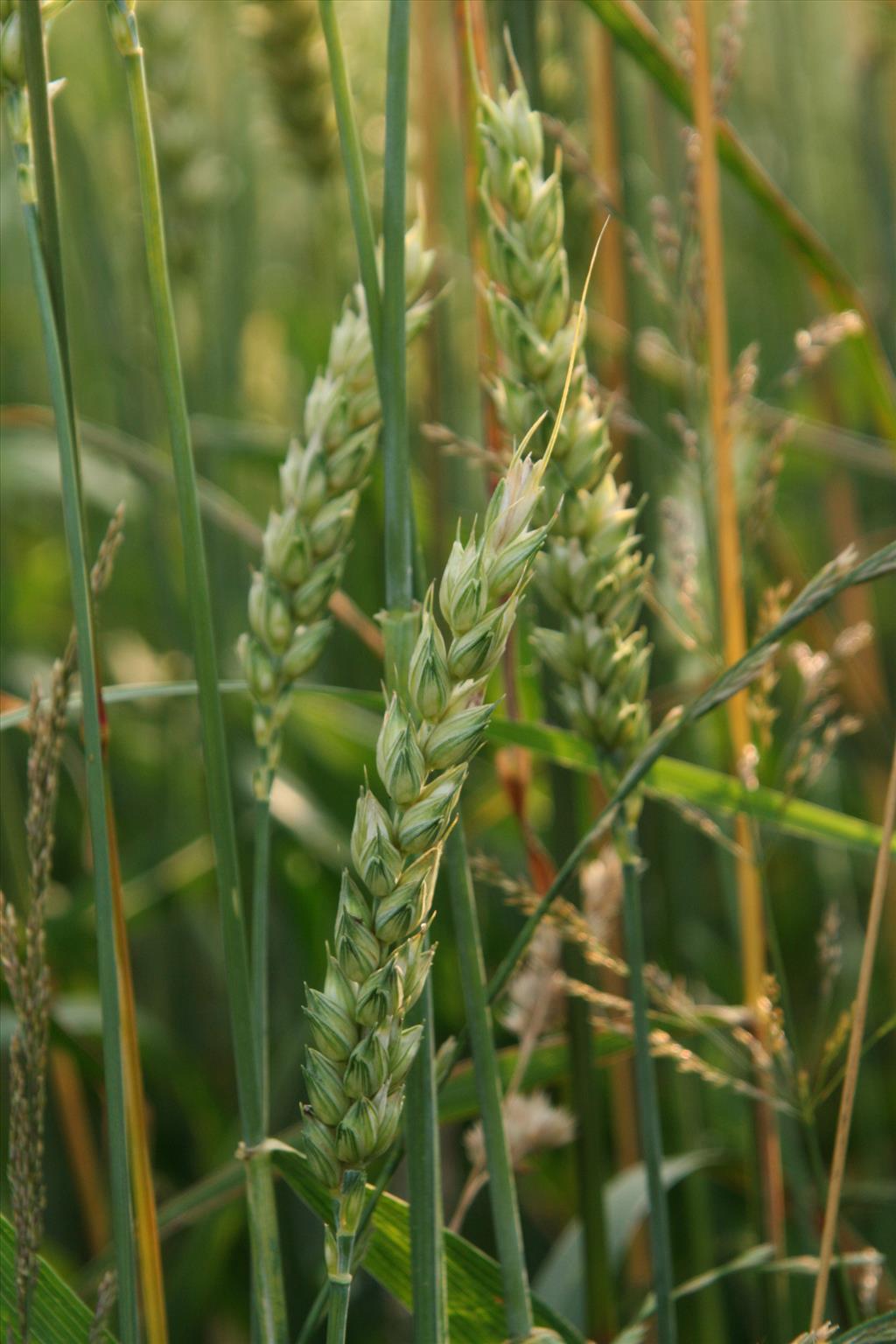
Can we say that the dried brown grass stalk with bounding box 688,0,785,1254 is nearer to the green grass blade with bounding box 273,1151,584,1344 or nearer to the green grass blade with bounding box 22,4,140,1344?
the green grass blade with bounding box 273,1151,584,1344

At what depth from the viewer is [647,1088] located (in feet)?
1.65

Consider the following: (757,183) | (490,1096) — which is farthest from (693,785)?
(757,183)

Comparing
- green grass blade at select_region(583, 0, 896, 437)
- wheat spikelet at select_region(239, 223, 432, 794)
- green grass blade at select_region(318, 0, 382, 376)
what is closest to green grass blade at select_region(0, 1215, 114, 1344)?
wheat spikelet at select_region(239, 223, 432, 794)

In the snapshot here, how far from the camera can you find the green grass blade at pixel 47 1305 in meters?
0.46

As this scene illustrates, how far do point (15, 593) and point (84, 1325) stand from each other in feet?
3.26

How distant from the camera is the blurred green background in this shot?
2.92 feet

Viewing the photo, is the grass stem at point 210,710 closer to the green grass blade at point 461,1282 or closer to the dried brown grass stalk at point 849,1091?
the green grass blade at point 461,1282

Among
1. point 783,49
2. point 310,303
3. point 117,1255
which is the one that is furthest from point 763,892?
point 310,303

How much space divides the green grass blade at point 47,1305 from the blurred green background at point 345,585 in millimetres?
268

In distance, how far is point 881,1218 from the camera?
887 millimetres

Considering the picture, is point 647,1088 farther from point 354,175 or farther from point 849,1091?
point 354,175

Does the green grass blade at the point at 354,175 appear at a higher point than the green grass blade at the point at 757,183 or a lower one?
lower

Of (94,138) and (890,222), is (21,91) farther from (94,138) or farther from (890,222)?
(94,138)

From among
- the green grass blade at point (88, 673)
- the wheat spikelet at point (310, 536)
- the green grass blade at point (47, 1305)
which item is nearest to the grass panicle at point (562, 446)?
the wheat spikelet at point (310, 536)
